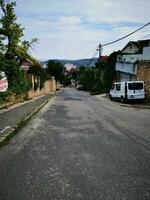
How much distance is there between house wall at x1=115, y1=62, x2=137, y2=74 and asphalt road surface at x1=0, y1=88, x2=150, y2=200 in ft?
90.0

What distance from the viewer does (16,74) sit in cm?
2352

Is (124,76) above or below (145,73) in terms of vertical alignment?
below

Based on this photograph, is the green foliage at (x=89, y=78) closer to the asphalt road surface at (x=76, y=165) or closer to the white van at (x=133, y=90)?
the white van at (x=133, y=90)

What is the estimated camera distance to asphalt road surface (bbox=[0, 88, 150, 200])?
5.76 meters

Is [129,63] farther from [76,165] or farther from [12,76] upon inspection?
[76,165]

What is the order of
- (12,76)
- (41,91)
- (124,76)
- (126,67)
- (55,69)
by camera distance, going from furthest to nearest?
1. (55,69)
2. (41,91)
3. (124,76)
4. (126,67)
5. (12,76)

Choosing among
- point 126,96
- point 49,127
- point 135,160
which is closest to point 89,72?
point 126,96

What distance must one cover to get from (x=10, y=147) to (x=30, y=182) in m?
3.54

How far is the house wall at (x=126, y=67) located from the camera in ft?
129

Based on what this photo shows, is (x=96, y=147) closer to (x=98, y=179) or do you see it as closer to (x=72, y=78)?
(x=98, y=179)

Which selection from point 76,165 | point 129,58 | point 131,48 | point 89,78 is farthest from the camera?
point 89,78

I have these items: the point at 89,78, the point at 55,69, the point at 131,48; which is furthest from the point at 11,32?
the point at 55,69

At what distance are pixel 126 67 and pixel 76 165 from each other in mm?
36241

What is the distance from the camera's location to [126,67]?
42906 mm
